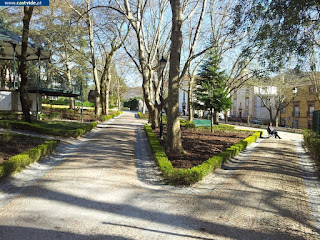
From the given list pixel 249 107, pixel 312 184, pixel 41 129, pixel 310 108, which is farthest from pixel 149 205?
pixel 249 107

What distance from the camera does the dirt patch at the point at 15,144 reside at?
7555 millimetres

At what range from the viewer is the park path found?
12.7ft

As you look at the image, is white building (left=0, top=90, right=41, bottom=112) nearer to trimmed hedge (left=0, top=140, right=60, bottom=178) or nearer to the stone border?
trimmed hedge (left=0, top=140, right=60, bottom=178)

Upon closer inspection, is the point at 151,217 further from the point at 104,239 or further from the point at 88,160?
the point at 88,160

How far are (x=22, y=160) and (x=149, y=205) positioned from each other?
3.72m

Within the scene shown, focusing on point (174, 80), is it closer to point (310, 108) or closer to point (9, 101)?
point (9, 101)

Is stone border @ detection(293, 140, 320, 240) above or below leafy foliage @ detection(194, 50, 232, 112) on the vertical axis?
below

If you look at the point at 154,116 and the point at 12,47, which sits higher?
the point at 12,47

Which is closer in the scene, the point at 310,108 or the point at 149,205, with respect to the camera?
the point at 149,205

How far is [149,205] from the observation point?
4.95 meters

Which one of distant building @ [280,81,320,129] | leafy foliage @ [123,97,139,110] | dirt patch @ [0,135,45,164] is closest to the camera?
dirt patch @ [0,135,45,164]

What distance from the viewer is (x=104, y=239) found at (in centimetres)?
358

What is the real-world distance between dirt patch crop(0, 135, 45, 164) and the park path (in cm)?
130

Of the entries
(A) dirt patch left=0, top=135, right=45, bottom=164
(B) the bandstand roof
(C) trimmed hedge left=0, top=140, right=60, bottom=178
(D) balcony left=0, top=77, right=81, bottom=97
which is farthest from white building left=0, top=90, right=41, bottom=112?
(C) trimmed hedge left=0, top=140, right=60, bottom=178
